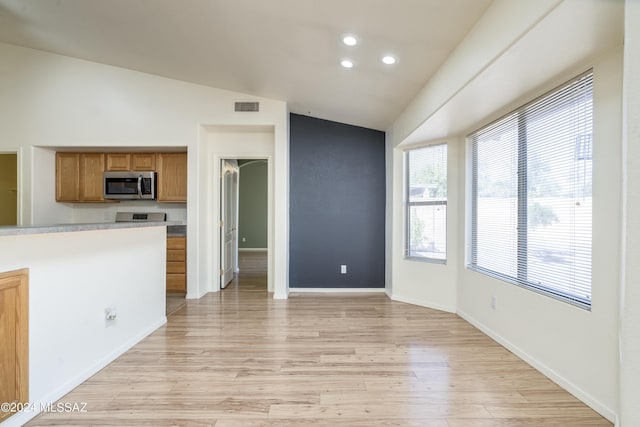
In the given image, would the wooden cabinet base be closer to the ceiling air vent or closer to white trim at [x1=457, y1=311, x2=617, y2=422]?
the ceiling air vent

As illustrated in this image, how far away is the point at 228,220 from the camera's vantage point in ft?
16.7

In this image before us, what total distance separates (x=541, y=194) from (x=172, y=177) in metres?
4.55

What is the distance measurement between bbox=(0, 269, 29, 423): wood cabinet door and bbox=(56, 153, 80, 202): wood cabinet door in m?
3.57

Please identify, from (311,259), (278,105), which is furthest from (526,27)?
(311,259)

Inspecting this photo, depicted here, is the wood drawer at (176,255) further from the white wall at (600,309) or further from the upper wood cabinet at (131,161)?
the white wall at (600,309)

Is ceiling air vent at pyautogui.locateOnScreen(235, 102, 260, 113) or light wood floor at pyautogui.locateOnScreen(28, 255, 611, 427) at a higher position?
ceiling air vent at pyautogui.locateOnScreen(235, 102, 260, 113)

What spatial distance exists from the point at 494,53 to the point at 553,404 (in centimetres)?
215

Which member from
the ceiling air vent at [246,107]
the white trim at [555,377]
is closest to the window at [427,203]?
the white trim at [555,377]

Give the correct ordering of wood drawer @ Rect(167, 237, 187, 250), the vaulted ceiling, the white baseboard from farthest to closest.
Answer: wood drawer @ Rect(167, 237, 187, 250) < the vaulted ceiling < the white baseboard

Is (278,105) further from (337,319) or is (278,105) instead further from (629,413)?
(629,413)

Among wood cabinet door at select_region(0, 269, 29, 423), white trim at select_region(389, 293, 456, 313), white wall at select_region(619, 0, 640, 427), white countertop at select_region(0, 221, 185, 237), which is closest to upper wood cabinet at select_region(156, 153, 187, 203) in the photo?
white countertop at select_region(0, 221, 185, 237)

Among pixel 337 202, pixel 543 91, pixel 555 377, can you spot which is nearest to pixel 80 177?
pixel 337 202

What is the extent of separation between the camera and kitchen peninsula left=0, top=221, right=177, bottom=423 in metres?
1.73

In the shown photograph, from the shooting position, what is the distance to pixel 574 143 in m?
2.04
